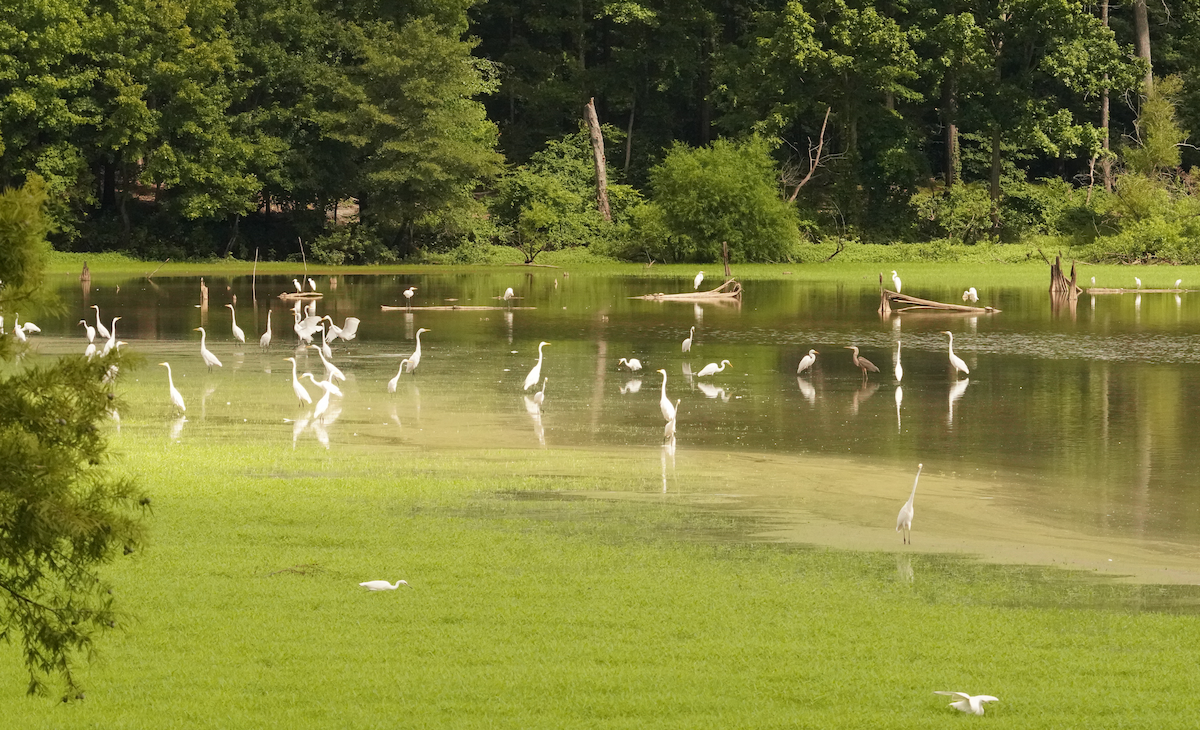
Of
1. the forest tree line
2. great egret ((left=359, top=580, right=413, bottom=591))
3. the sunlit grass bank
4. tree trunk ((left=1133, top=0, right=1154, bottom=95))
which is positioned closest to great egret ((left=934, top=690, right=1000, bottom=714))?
the sunlit grass bank

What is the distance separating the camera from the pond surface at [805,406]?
1220cm

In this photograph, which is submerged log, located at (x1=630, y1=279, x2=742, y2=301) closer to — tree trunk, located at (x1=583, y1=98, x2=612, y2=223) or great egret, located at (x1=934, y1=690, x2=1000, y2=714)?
tree trunk, located at (x1=583, y1=98, x2=612, y2=223)

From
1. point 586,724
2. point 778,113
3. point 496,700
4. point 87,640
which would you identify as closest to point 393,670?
point 496,700

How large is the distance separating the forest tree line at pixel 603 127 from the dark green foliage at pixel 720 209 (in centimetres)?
11

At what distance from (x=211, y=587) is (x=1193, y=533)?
7263 mm

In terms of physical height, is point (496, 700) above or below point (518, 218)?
below

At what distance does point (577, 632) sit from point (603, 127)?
61.2 metres

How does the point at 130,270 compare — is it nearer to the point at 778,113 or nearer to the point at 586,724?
the point at 778,113

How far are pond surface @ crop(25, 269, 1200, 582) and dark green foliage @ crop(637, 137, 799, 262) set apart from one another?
66.1ft

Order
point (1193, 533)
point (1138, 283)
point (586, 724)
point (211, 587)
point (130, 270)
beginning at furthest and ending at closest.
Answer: point (130, 270)
point (1138, 283)
point (1193, 533)
point (211, 587)
point (586, 724)

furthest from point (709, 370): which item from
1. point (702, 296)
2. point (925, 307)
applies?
point (702, 296)

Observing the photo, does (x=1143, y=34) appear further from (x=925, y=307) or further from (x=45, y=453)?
(x=45, y=453)

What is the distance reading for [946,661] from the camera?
755 centimetres

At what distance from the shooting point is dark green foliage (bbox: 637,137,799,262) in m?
56.9
